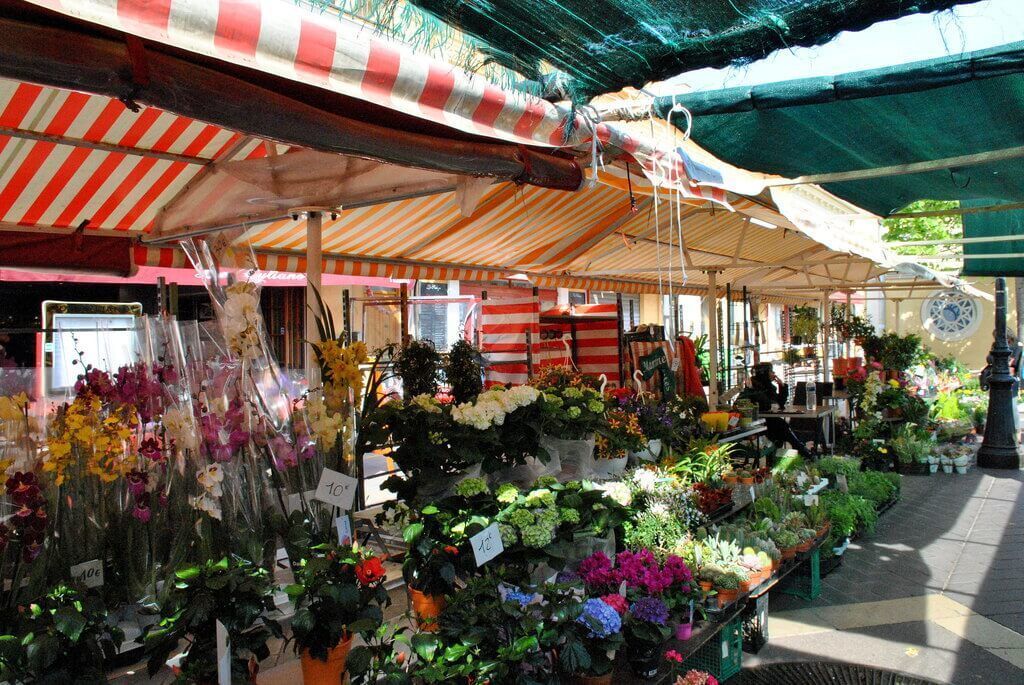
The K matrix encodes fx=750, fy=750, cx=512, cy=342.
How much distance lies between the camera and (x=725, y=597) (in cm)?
342

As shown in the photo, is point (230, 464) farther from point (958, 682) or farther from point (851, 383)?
point (851, 383)

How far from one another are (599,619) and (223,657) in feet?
4.01

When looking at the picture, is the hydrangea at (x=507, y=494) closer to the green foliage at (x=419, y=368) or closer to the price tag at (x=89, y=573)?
the price tag at (x=89, y=573)

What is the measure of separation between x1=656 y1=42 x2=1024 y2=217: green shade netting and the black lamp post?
5.38 m

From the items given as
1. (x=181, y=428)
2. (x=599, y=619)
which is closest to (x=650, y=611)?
(x=599, y=619)

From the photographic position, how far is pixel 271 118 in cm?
170

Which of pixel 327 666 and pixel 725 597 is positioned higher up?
pixel 327 666

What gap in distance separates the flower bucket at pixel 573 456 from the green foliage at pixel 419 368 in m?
1.05

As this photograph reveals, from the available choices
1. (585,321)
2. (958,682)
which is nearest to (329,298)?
(585,321)

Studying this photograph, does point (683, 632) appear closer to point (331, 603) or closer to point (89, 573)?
point (331, 603)

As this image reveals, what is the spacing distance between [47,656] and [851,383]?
32.1 feet

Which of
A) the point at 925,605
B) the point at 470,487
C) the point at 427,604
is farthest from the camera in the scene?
the point at 925,605

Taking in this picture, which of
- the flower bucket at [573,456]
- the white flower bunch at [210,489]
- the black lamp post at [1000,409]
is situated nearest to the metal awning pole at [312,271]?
the white flower bunch at [210,489]

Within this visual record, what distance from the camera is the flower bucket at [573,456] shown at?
360cm
